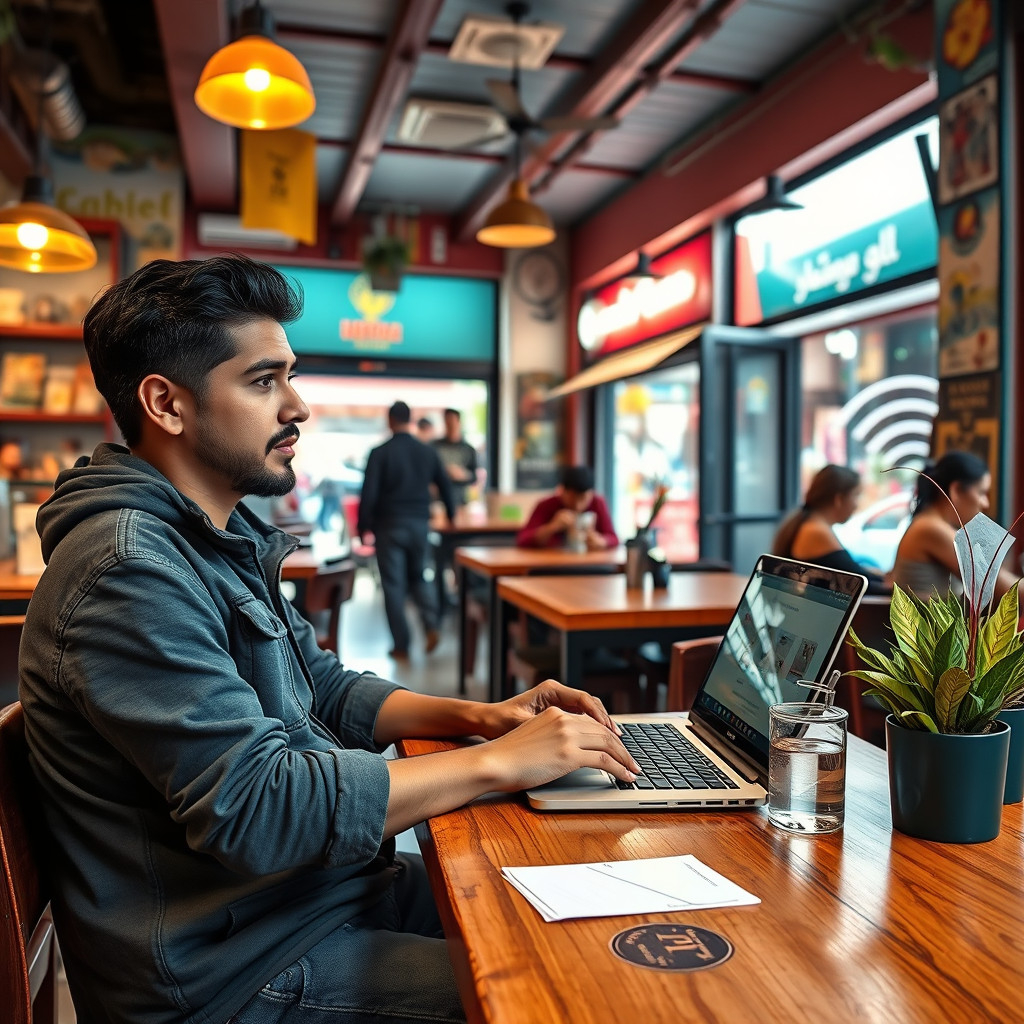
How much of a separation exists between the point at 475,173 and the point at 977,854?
770 cm

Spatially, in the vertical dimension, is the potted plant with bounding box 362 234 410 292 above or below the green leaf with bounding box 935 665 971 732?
above

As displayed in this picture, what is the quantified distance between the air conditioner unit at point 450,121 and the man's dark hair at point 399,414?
1.68m

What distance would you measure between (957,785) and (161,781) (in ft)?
2.69

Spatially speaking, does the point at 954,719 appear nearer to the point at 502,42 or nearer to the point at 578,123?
the point at 578,123

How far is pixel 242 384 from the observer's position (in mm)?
1223

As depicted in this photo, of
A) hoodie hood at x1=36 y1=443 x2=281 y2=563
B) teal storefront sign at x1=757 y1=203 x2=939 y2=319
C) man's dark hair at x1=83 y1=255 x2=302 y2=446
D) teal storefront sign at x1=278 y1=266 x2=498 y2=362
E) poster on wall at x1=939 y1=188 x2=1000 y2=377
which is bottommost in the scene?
hoodie hood at x1=36 y1=443 x2=281 y2=563

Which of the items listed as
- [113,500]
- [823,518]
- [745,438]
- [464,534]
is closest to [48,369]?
[464,534]

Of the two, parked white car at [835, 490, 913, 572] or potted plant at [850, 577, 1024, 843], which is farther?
parked white car at [835, 490, 913, 572]

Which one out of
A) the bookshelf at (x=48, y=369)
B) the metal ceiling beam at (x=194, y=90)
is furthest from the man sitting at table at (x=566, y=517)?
the bookshelf at (x=48, y=369)

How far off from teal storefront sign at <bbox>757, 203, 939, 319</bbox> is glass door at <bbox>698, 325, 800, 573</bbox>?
35cm

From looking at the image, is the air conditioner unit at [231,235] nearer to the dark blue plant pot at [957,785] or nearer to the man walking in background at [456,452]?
the man walking in background at [456,452]

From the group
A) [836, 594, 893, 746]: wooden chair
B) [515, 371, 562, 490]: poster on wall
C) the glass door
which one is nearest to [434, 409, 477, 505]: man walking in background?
[515, 371, 562, 490]: poster on wall

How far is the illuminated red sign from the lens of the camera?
23.0 ft

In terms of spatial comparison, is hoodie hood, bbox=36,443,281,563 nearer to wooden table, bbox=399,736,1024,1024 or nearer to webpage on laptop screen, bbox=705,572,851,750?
wooden table, bbox=399,736,1024,1024
